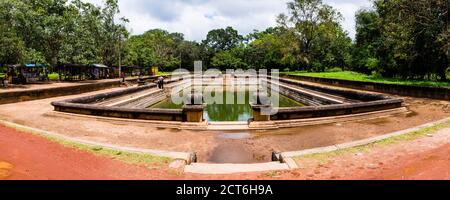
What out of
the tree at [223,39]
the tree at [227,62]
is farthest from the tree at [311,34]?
the tree at [223,39]

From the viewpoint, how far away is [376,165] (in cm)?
634

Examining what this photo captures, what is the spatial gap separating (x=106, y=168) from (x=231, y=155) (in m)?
3.67

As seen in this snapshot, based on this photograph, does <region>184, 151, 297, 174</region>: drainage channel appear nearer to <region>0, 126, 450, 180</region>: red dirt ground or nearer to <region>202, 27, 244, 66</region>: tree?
<region>0, 126, 450, 180</region>: red dirt ground

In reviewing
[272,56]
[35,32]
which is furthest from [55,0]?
[272,56]

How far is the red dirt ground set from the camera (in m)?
5.41

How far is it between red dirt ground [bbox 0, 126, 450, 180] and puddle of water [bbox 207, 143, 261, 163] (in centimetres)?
223

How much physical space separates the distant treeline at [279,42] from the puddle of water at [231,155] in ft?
47.7

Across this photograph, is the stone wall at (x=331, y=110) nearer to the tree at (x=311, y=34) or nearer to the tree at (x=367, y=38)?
the tree at (x=367, y=38)

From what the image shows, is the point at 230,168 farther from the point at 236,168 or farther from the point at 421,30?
the point at 421,30

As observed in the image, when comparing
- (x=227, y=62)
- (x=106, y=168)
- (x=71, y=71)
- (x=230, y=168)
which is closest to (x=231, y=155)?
(x=230, y=168)

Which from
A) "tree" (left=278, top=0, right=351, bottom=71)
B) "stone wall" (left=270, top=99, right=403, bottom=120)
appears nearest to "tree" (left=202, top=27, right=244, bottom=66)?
"tree" (left=278, top=0, right=351, bottom=71)

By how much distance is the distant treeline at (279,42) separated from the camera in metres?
20.7

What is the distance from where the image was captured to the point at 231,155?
8922mm
